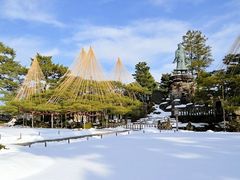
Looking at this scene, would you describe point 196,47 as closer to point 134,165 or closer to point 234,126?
point 234,126

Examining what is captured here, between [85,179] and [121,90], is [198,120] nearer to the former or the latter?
[121,90]

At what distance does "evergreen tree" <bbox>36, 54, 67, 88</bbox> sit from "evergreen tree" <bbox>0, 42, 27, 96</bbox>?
2.64m

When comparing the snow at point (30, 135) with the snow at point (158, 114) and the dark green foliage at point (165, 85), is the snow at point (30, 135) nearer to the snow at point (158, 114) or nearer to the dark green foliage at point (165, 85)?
the snow at point (158, 114)

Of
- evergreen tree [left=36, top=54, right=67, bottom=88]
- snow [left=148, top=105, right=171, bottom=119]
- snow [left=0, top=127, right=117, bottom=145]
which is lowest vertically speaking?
snow [left=0, top=127, right=117, bottom=145]

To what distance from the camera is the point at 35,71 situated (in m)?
33.8

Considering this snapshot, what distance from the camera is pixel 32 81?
34.4 m

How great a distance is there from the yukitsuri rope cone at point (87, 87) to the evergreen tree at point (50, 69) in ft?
13.7

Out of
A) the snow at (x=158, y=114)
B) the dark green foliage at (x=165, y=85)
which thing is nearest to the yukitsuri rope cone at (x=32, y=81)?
the snow at (x=158, y=114)

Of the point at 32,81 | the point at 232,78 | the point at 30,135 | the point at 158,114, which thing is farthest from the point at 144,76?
the point at 30,135

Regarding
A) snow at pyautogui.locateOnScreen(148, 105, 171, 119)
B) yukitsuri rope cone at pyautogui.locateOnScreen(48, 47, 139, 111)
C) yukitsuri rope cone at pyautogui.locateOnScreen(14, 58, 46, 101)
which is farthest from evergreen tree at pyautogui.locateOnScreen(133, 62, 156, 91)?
yukitsuri rope cone at pyautogui.locateOnScreen(14, 58, 46, 101)

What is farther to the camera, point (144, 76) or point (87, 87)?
point (144, 76)

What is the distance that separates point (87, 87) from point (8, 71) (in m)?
10.2

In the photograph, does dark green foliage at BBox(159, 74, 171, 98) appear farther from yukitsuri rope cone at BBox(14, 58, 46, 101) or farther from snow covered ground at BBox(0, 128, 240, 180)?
snow covered ground at BBox(0, 128, 240, 180)

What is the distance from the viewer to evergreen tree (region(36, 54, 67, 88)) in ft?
117
